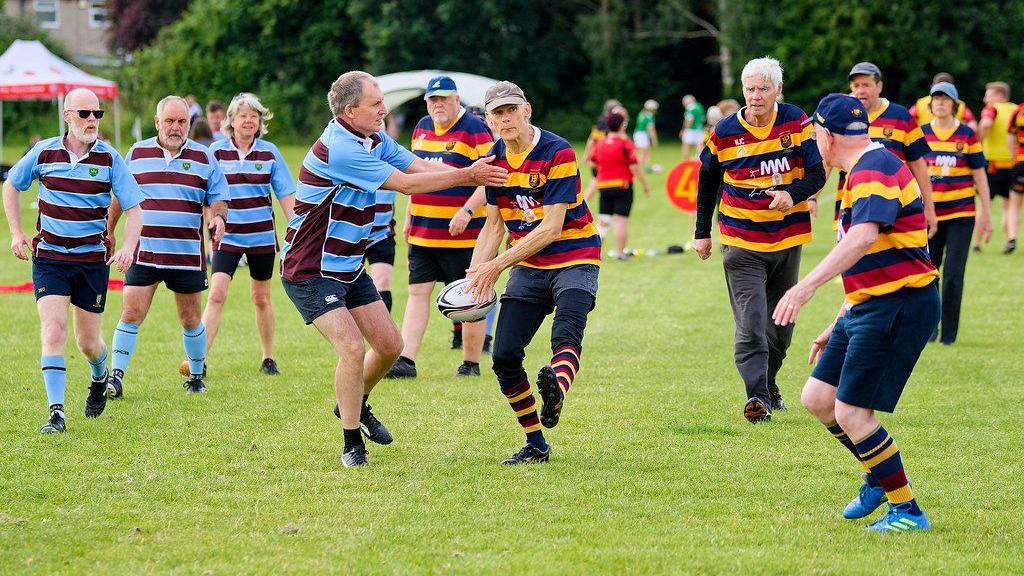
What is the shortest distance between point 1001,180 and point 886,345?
41.7 ft

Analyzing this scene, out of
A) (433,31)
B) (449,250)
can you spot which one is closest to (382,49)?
(433,31)

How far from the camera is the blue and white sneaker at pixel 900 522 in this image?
5367mm

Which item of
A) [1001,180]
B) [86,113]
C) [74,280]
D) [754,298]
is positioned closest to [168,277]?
[74,280]

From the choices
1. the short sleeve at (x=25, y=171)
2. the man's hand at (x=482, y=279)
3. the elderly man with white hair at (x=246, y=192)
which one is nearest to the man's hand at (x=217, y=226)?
the elderly man with white hair at (x=246, y=192)

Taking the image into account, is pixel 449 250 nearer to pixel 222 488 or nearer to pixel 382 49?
pixel 222 488

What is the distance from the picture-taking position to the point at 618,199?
1623cm

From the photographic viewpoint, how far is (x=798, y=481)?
20.5 feet

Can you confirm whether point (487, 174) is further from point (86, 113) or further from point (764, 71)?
point (86, 113)

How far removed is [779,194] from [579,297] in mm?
1481

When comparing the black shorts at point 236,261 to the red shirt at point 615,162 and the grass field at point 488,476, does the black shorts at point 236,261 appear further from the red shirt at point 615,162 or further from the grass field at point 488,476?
the red shirt at point 615,162

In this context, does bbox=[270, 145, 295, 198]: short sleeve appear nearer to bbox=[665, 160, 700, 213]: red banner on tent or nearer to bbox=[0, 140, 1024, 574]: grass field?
bbox=[0, 140, 1024, 574]: grass field

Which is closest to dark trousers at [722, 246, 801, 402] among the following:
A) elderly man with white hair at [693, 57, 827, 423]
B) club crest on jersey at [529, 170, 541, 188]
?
elderly man with white hair at [693, 57, 827, 423]

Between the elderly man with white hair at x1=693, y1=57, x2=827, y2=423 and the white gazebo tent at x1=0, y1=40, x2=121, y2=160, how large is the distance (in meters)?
21.8

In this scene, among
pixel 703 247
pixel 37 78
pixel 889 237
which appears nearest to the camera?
pixel 889 237
